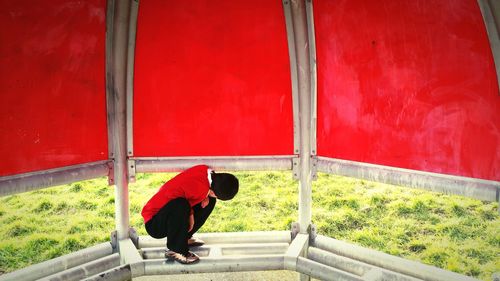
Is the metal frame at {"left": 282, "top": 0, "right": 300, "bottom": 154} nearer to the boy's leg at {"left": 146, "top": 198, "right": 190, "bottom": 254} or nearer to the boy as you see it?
the boy

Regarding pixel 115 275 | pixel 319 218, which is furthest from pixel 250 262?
pixel 319 218

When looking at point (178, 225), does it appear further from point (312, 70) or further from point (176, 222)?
point (312, 70)

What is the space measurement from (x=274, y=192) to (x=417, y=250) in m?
2.34

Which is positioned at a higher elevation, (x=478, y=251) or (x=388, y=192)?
(x=388, y=192)

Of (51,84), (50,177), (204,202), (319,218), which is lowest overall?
(319,218)

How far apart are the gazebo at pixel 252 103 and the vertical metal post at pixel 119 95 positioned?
0.04 ft

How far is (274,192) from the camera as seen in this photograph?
280 inches

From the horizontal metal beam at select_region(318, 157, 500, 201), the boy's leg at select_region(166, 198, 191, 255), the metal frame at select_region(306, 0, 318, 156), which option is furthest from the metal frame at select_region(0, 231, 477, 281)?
the metal frame at select_region(306, 0, 318, 156)

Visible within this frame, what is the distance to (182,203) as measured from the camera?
12.5ft

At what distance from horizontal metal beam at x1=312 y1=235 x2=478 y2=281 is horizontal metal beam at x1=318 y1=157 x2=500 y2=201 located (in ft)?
2.01

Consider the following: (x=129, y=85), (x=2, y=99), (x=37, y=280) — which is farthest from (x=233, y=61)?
(x=37, y=280)

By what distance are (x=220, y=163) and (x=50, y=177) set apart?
4.67 ft

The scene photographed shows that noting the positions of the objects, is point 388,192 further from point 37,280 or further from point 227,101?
point 37,280

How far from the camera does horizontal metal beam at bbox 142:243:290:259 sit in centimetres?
408
